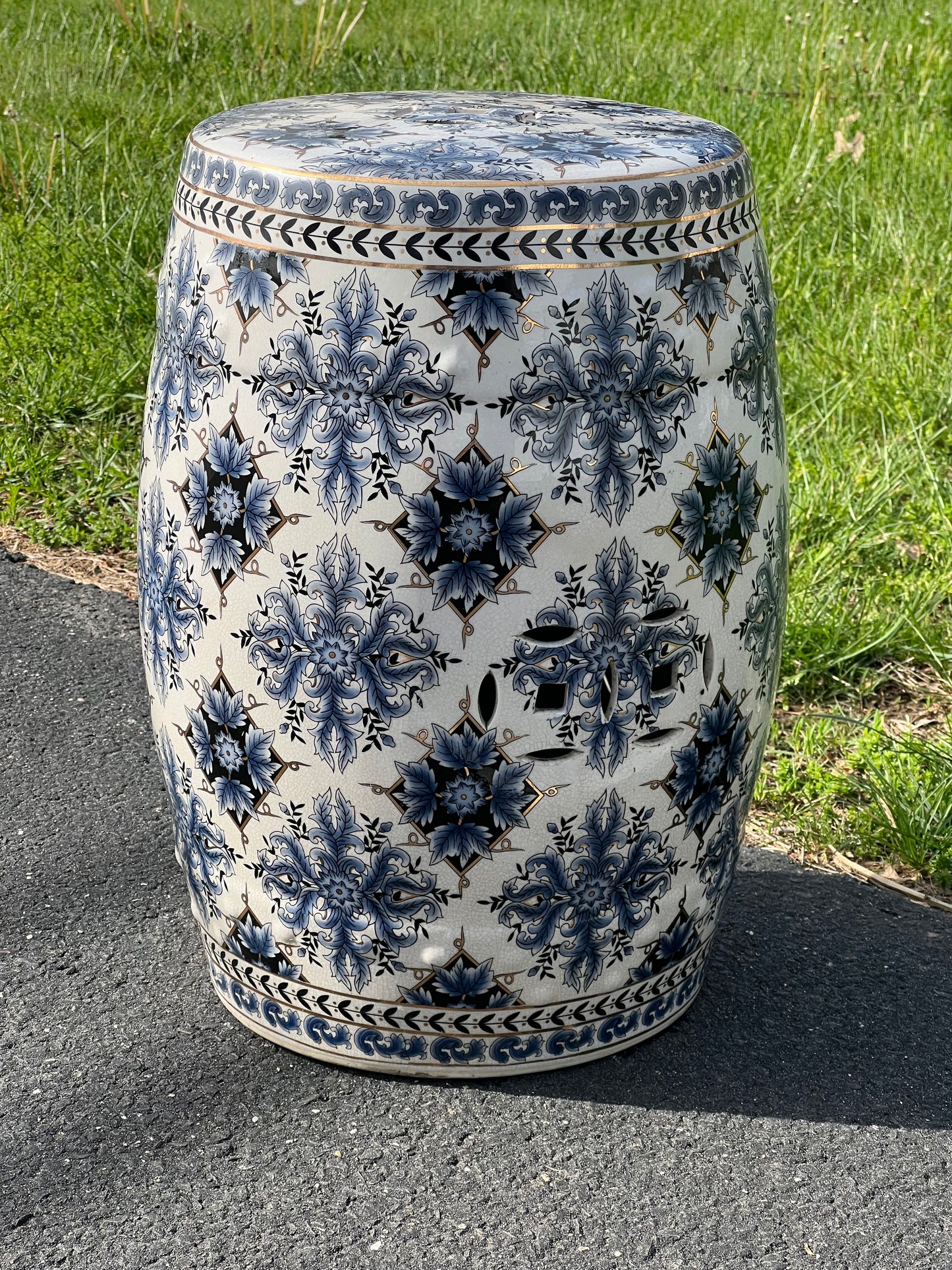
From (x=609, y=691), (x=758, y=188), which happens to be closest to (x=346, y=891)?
(x=609, y=691)

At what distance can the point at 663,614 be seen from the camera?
1.82 m

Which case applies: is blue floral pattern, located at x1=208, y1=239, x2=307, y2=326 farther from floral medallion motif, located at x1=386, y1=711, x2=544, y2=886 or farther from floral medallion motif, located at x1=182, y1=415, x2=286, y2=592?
floral medallion motif, located at x1=386, y1=711, x2=544, y2=886

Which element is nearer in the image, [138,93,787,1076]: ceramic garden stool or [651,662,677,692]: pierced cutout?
[138,93,787,1076]: ceramic garden stool

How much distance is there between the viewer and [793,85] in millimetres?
5754

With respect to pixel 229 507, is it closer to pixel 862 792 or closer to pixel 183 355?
pixel 183 355

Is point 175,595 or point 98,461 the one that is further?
point 98,461

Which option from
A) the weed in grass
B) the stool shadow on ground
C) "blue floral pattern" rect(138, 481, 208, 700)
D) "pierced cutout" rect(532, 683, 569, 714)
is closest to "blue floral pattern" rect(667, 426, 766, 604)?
"pierced cutout" rect(532, 683, 569, 714)

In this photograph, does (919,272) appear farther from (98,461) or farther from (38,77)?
(38,77)

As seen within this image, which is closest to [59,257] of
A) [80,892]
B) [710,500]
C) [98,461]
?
[98,461]

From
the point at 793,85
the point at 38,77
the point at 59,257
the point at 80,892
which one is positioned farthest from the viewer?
the point at 793,85

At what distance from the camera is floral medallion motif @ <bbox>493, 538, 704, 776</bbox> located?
69.5 inches

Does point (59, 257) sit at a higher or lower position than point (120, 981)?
higher

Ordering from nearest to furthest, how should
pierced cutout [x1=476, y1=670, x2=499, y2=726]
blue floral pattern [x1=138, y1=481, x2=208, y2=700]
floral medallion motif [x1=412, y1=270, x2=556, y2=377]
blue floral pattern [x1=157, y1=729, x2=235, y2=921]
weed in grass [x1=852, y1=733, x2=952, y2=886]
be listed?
floral medallion motif [x1=412, y1=270, x2=556, y2=377], pierced cutout [x1=476, y1=670, x2=499, y2=726], blue floral pattern [x1=138, y1=481, x2=208, y2=700], blue floral pattern [x1=157, y1=729, x2=235, y2=921], weed in grass [x1=852, y1=733, x2=952, y2=886]

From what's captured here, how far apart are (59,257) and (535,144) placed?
297 cm
